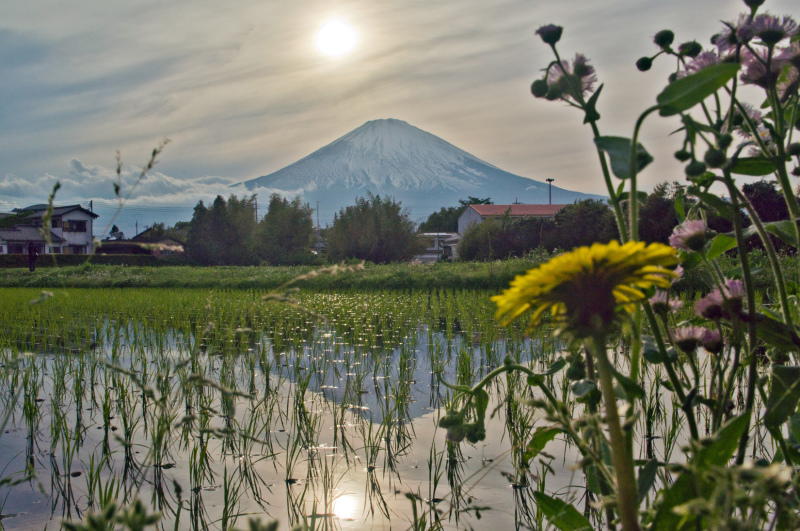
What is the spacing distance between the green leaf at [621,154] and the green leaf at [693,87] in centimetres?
6

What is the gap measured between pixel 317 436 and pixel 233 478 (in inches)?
17.4

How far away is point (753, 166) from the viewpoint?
0.99 meters

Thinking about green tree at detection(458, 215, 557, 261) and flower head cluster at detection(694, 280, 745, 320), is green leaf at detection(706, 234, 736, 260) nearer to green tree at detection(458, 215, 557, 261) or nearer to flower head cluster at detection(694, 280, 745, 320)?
flower head cluster at detection(694, 280, 745, 320)

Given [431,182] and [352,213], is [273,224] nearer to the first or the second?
[352,213]

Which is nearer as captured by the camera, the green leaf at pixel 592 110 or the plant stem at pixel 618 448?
the plant stem at pixel 618 448

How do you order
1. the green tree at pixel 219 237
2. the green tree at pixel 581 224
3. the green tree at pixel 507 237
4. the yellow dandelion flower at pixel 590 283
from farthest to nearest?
the green tree at pixel 219 237, the green tree at pixel 507 237, the green tree at pixel 581 224, the yellow dandelion flower at pixel 590 283

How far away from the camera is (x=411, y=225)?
83.8ft

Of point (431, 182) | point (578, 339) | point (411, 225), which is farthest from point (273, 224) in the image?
point (431, 182)

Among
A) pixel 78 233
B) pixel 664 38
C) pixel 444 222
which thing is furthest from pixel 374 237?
pixel 444 222

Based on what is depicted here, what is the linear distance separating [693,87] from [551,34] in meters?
0.31

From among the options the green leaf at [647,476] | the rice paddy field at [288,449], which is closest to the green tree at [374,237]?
the rice paddy field at [288,449]

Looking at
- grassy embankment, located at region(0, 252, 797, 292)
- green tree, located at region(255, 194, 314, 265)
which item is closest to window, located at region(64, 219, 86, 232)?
green tree, located at region(255, 194, 314, 265)

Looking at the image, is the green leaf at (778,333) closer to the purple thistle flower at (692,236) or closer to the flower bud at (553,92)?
the purple thistle flower at (692,236)

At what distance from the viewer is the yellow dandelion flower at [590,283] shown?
513mm
